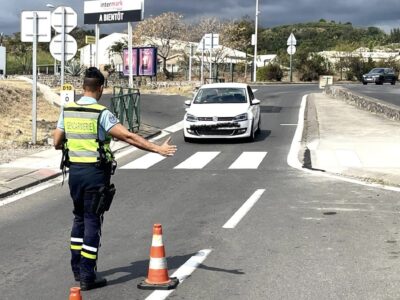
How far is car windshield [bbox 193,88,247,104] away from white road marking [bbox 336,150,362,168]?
175 inches

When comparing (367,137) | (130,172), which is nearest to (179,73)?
(367,137)

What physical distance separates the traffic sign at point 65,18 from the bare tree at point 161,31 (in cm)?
4653

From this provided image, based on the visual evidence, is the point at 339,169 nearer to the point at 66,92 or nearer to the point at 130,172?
the point at 130,172

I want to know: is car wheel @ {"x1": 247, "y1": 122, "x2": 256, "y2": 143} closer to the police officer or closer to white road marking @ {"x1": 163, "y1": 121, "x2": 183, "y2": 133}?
white road marking @ {"x1": 163, "y1": 121, "x2": 183, "y2": 133}

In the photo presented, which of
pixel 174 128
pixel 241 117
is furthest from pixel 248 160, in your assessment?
pixel 174 128

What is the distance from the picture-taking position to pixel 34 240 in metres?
7.11

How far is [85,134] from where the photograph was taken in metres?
5.29

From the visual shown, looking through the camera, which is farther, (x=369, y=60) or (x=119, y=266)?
(x=369, y=60)

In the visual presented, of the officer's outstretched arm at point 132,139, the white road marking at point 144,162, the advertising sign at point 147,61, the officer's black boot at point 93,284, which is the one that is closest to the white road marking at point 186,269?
the officer's black boot at point 93,284

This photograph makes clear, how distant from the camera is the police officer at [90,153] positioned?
5270 millimetres

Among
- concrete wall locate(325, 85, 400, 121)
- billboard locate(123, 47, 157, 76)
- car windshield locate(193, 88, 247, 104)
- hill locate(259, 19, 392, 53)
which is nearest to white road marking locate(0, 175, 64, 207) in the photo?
car windshield locate(193, 88, 247, 104)

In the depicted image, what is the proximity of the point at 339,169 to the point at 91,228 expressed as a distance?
7.63m

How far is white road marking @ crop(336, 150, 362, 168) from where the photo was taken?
40.8 feet

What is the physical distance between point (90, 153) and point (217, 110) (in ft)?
38.3
